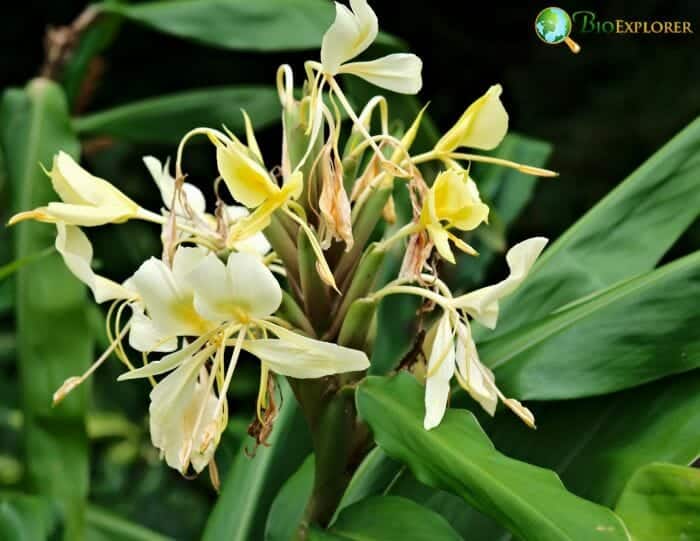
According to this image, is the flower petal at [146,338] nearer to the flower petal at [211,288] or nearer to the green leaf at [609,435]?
the flower petal at [211,288]

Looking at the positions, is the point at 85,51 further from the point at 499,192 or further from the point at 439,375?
the point at 439,375

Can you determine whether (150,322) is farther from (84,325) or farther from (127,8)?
(127,8)

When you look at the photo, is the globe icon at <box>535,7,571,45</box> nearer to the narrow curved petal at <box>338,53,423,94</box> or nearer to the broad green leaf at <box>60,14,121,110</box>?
the narrow curved petal at <box>338,53,423,94</box>

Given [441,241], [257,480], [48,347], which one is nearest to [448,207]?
[441,241]

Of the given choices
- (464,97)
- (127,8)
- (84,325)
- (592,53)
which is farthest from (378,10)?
(84,325)

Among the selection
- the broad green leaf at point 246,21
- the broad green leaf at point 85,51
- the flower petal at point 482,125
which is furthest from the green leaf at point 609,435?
the broad green leaf at point 85,51

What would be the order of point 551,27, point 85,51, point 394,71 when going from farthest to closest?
point 85,51
point 551,27
point 394,71

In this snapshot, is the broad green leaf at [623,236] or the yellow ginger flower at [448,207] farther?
the broad green leaf at [623,236]
